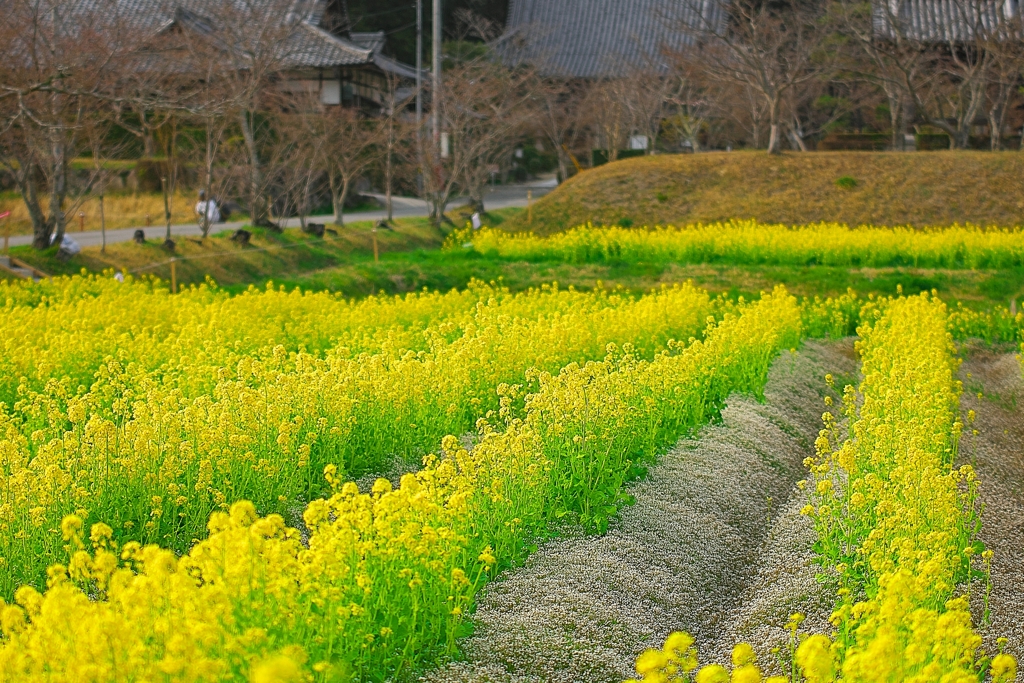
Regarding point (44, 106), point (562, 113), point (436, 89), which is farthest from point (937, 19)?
point (44, 106)

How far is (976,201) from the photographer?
2278 cm

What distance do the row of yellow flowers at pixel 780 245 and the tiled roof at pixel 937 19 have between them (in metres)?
8.54

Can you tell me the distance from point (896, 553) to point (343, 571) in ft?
8.51

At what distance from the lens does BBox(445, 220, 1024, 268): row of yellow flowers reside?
1831cm

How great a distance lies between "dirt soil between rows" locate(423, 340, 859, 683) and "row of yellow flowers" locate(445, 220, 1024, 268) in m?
11.7

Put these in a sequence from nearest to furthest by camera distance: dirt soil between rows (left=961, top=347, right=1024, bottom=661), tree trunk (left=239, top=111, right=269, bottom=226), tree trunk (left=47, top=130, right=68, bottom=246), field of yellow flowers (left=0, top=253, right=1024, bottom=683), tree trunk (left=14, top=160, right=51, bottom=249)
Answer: field of yellow flowers (left=0, top=253, right=1024, bottom=683) < dirt soil between rows (left=961, top=347, right=1024, bottom=661) < tree trunk (left=47, top=130, right=68, bottom=246) < tree trunk (left=14, top=160, right=51, bottom=249) < tree trunk (left=239, top=111, right=269, bottom=226)

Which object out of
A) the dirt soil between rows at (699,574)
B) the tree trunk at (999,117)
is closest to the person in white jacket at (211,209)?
the dirt soil between rows at (699,574)

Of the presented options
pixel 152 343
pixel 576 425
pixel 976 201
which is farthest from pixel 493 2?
pixel 576 425

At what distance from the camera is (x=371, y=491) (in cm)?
641

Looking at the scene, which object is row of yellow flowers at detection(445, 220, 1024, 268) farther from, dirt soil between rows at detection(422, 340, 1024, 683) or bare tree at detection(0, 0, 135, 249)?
dirt soil between rows at detection(422, 340, 1024, 683)

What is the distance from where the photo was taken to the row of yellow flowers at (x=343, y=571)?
3285mm

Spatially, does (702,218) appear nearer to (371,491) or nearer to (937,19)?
(937,19)

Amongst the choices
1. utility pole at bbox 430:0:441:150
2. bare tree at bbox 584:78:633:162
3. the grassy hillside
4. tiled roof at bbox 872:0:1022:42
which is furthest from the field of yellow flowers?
bare tree at bbox 584:78:633:162

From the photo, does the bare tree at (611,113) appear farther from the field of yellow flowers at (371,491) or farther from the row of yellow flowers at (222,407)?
the field of yellow flowers at (371,491)
